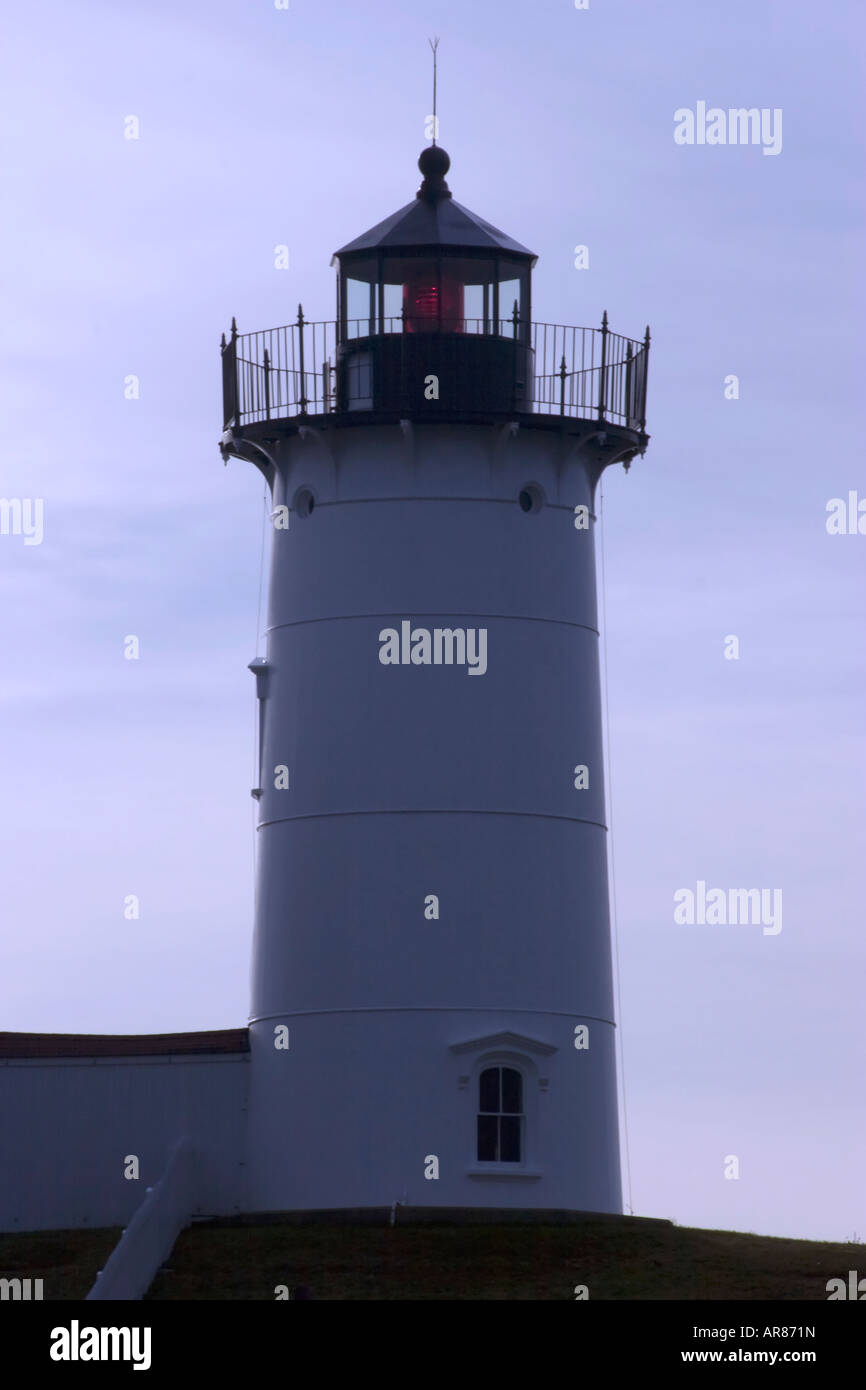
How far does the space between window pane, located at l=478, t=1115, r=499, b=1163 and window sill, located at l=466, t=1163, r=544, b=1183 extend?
0.14 metres

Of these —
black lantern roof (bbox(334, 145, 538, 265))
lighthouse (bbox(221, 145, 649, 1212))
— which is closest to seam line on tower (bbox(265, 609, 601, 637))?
lighthouse (bbox(221, 145, 649, 1212))

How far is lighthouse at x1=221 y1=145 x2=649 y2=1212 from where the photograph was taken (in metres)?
35.9

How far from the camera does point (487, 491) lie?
122 feet

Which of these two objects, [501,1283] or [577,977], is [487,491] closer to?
[577,977]

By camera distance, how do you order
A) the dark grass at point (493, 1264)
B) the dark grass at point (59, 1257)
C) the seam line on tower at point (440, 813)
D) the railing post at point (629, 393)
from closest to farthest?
the dark grass at point (493, 1264)
the dark grass at point (59, 1257)
the seam line on tower at point (440, 813)
the railing post at point (629, 393)

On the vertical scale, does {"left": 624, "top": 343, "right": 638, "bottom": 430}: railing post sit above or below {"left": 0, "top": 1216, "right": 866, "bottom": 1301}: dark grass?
above

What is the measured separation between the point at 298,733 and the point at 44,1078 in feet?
18.0

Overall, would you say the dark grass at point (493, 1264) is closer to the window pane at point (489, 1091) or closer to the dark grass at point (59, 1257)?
the dark grass at point (59, 1257)

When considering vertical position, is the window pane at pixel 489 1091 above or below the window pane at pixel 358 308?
below

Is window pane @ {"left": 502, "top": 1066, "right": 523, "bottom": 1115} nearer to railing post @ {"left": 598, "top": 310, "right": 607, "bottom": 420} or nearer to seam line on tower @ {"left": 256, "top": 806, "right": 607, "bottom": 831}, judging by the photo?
seam line on tower @ {"left": 256, "top": 806, "right": 607, "bottom": 831}

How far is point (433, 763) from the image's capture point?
120 feet

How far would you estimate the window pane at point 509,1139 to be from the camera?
117 feet

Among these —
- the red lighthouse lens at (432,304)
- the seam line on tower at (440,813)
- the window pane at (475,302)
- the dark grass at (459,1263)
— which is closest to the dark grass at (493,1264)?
the dark grass at (459,1263)

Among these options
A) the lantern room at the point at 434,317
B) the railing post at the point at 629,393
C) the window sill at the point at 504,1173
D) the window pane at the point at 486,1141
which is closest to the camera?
the window sill at the point at 504,1173
